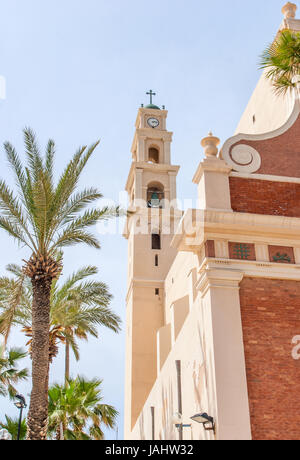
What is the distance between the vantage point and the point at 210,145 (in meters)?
15.1

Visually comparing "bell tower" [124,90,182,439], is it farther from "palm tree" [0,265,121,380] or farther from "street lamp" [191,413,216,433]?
"street lamp" [191,413,216,433]

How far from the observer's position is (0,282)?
655 inches

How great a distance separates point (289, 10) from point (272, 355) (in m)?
12.6

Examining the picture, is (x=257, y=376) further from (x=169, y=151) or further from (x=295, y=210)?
(x=169, y=151)

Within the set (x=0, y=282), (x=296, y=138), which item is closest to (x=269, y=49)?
(x=296, y=138)

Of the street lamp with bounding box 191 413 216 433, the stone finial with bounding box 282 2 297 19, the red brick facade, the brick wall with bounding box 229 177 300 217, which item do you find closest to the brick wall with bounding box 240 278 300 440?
the street lamp with bounding box 191 413 216 433

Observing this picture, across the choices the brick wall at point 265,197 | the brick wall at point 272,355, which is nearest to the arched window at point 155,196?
the brick wall at point 265,197

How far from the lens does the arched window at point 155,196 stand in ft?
119

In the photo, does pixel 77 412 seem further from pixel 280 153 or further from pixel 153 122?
pixel 153 122

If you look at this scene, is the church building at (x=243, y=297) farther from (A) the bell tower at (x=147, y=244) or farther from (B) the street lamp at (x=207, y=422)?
(A) the bell tower at (x=147, y=244)

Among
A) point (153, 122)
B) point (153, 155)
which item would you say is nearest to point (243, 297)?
point (153, 155)

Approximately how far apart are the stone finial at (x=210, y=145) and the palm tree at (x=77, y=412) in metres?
11.8

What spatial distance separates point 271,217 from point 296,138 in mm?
3258

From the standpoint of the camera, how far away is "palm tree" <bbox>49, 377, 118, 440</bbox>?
69.7 feet
